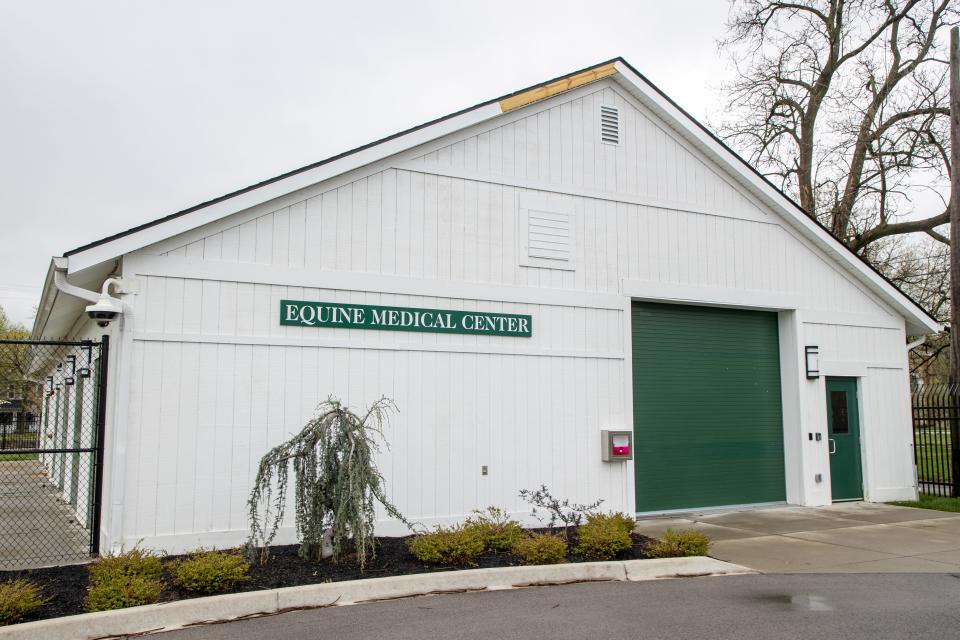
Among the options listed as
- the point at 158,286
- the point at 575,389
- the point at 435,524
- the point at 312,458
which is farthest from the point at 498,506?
the point at 158,286

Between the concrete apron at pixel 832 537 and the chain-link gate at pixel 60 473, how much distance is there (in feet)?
23.1

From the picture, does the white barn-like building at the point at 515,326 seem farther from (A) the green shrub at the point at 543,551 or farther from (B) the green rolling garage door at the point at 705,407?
(A) the green shrub at the point at 543,551

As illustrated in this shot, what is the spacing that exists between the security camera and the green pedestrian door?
38.0 feet

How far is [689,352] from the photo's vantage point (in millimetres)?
12602

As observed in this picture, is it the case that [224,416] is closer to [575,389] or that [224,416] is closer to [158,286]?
[158,286]

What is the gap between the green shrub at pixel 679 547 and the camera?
8375 millimetres

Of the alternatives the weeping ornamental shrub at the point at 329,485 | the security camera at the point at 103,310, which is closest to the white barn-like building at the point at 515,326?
the security camera at the point at 103,310

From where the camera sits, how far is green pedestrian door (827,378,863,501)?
13547 millimetres

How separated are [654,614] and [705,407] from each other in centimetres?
662

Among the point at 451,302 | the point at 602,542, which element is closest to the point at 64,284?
the point at 451,302

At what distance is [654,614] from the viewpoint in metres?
6.46

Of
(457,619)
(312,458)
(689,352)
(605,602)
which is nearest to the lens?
(457,619)

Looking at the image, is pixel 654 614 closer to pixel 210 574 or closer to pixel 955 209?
pixel 210 574

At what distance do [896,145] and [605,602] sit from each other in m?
19.4
